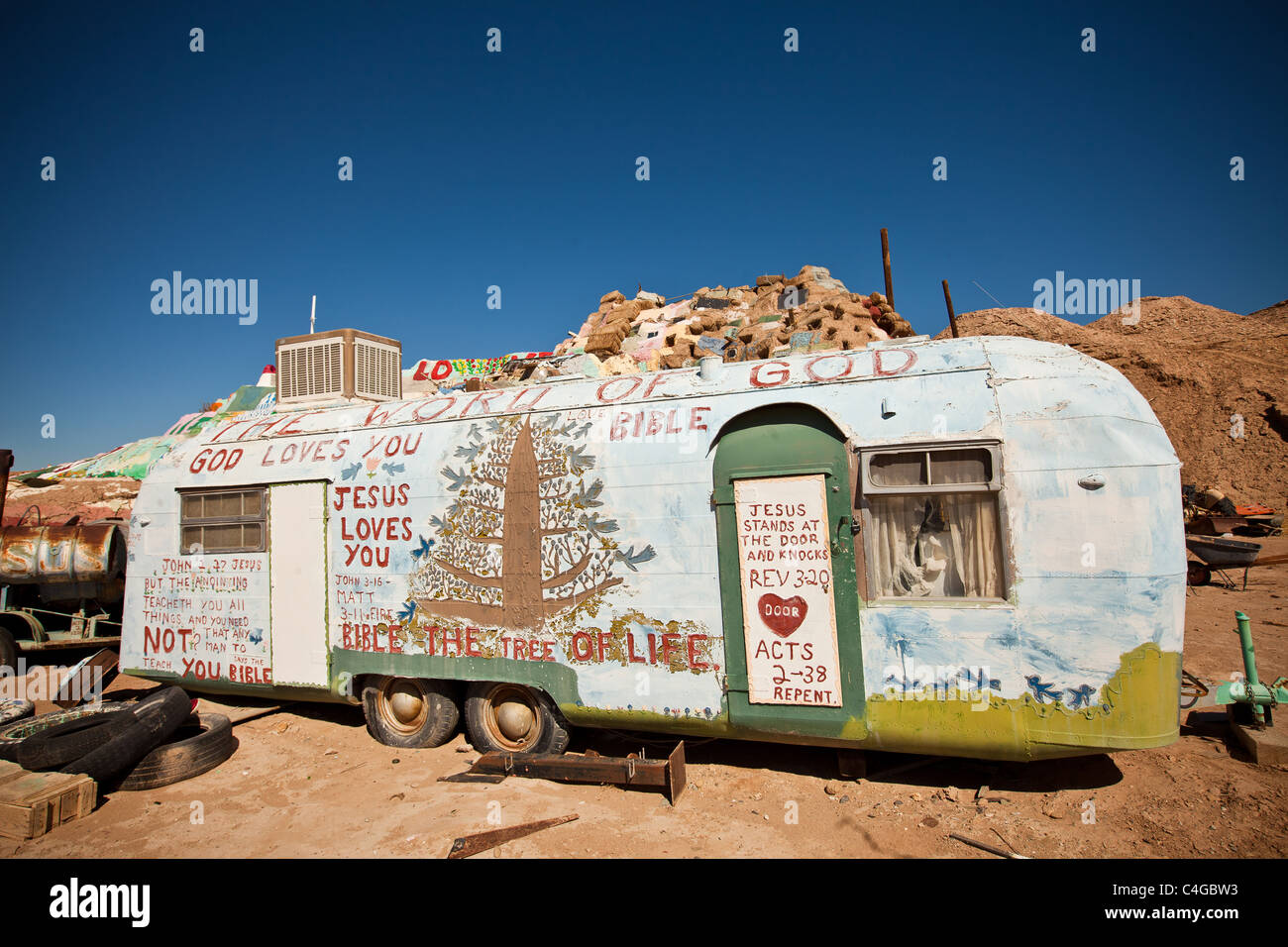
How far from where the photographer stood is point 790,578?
504cm

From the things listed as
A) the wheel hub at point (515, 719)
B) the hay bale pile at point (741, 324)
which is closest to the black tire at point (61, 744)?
the wheel hub at point (515, 719)

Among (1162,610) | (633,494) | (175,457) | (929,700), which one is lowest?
(929,700)

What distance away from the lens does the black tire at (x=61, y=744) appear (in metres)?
5.61

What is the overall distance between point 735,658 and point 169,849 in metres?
4.36

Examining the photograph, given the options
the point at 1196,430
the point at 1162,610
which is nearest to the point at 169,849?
the point at 1162,610

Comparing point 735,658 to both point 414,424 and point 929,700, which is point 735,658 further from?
point 414,424

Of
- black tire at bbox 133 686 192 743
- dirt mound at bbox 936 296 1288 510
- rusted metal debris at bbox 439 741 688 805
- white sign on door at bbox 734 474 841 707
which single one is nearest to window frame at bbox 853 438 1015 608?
white sign on door at bbox 734 474 841 707

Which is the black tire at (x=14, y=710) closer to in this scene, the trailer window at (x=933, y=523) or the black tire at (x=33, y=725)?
the black tire at (x=33, y=725)

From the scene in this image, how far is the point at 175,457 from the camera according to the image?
301 inches

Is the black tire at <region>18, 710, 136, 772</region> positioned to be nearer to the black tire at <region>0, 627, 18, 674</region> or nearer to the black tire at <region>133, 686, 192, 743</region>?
the black tire at <region>133, 686, 192, 743</region>

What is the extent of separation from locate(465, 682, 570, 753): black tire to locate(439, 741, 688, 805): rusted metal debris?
10.6 inches

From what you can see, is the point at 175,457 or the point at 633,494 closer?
the point at 633,494

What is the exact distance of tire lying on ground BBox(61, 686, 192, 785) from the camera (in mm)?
5578
